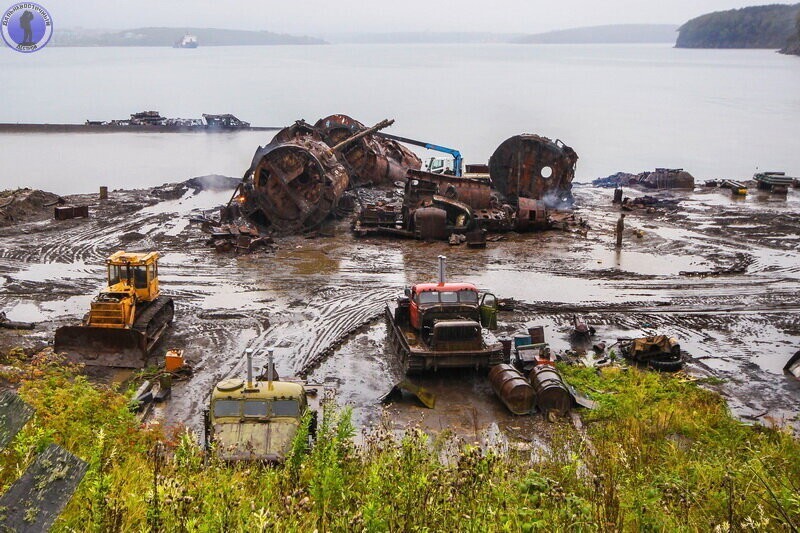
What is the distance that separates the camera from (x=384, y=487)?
23.2 feet

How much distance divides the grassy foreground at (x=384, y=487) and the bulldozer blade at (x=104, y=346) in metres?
5.80

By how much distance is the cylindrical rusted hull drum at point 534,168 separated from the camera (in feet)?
129

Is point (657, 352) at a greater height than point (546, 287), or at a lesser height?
lesser

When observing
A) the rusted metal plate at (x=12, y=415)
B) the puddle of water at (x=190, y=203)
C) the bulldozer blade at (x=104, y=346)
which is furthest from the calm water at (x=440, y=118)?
the rusted metal plate at (x=12, y=415)

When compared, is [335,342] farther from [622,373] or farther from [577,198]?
A: [577,198]

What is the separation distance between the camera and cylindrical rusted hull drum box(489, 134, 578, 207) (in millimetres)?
39438

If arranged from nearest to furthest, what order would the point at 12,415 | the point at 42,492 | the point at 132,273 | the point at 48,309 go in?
the point at 42,492
the point at 12,415
the point at 132,273
the point at 48,309

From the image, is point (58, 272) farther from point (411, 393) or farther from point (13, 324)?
point (411, 393)

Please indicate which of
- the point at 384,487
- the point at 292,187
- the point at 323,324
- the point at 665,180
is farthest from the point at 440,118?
the point at 384,487

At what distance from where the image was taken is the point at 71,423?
9.98 meters

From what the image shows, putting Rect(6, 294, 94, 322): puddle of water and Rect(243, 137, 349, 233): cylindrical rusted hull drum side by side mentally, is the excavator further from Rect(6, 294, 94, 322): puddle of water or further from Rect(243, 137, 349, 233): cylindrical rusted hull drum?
Rect(243, 137, 349, 233): cylindrical rusted hull drum

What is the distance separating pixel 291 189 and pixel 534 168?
1332 centimetres

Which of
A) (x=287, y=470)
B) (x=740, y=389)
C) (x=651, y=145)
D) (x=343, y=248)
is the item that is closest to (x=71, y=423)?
(x=287, y=470)

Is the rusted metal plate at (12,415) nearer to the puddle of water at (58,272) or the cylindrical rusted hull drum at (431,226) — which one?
the puddle of water at (58,272)
